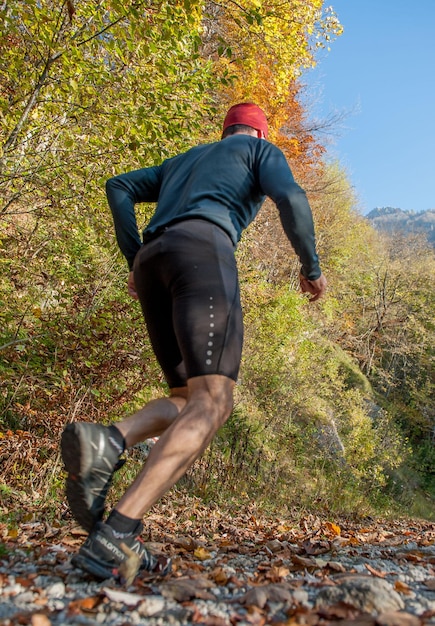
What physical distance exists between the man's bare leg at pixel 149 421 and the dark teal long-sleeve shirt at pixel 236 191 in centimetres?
82

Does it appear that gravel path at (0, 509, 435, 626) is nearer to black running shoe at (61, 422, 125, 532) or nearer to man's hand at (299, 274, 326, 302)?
black running shoe at (61, 422, 125, 532)

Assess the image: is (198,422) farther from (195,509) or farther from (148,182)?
(195,509)

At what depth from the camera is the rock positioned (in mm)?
1559

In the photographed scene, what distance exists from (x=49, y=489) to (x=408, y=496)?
1560cm

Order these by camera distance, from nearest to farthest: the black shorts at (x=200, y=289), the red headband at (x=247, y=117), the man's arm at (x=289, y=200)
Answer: the black shorts at (x=200, y=289)
the man's arm at (x=289, y=200)
the red headband at (x=247, y=117)

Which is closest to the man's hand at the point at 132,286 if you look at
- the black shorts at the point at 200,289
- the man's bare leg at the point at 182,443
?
the black shorts at the point at 200,289

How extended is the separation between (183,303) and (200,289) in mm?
94

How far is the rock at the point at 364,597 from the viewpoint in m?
1.56

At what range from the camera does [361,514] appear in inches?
382

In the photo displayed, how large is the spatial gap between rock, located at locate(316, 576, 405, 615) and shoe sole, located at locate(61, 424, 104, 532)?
0.87m

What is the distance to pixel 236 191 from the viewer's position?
8.01 feet

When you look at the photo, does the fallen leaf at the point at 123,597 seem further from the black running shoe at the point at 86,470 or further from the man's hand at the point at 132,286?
the man's hand at the point at 132,286

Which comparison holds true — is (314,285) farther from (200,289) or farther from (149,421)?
(149,421)

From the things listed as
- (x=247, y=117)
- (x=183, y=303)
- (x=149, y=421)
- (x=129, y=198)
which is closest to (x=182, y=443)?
(x=149, y=421)
